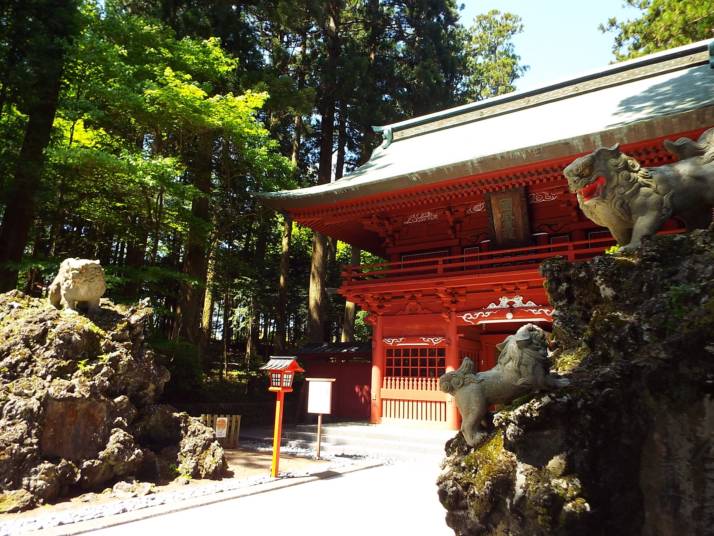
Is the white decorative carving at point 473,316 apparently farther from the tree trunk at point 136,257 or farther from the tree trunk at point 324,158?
the tree trunk at point 136,257

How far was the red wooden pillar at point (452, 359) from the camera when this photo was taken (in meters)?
11.0

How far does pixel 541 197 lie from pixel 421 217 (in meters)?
3.19

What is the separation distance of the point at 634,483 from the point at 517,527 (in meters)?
0.70

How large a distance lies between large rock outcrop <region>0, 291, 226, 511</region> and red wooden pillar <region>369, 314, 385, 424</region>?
5625 millimetres

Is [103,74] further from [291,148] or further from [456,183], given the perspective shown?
[291,148]

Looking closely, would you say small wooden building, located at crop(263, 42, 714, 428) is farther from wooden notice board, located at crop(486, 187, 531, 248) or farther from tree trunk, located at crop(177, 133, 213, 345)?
tree trunk, located at crop(177, 133, 213, 345)

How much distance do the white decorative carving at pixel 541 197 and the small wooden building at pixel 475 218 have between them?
0.02 meters

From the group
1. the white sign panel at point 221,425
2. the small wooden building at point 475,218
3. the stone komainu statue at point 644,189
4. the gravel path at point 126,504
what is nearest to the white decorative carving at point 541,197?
the small wooden building at point 475,218

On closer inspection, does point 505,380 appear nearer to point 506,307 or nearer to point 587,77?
point 506,307

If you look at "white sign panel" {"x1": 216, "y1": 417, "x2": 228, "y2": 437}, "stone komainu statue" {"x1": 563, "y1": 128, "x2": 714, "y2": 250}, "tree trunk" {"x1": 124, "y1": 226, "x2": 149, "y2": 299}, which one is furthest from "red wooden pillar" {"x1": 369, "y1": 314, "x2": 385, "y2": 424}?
"stone komainu statue" {"x1": 563, "y1": 128, "x2": 714, "y2": 250}

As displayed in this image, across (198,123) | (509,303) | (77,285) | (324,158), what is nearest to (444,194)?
(509,303)

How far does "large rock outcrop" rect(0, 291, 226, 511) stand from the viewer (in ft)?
18.4

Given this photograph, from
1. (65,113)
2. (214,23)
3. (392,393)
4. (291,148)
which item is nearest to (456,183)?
(392,393)

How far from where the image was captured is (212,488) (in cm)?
616
